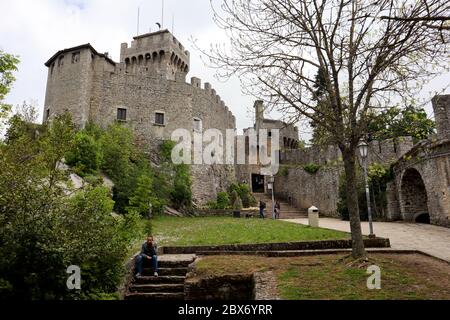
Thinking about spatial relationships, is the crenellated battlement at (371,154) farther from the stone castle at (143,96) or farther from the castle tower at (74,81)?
the castle tower at (74,81)

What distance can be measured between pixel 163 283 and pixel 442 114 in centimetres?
1390

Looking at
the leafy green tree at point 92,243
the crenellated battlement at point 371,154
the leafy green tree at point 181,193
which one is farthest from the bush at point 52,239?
the leafy green tree at point 181,193

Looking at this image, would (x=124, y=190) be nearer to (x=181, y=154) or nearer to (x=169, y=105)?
(x=181, y=154)

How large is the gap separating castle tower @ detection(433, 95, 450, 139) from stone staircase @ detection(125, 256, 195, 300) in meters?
12.6

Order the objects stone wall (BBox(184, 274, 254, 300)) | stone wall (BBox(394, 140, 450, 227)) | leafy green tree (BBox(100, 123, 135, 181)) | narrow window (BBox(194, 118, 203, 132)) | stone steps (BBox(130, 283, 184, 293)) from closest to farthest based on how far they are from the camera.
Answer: stone wall (BBox(184, 274, 254, 300))
stone steps (BBox(130, 283, 184, 293))
stone wall (BBox(394, 140, 450, 227))
leafy green tree (BBox(100, 123, 135, 181))
narrow window (BBox(194, 118, 203, 132))

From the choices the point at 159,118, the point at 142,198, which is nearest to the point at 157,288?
the point at 142,198

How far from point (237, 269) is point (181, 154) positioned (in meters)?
19.1

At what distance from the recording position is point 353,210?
7.44 metres

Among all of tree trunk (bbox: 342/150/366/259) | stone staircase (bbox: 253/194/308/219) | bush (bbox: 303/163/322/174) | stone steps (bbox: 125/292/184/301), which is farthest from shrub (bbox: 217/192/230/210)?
tree trunk (bbox: 342/150/366/259)

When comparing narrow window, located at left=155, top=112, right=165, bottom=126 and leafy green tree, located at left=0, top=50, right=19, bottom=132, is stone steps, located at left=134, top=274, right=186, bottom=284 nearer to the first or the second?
leafy green tree, located at left=0, top=50, right=19, bottom=132

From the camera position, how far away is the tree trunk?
7.26m

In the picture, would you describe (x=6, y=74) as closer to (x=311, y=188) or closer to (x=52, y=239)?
(x=52, y=239)

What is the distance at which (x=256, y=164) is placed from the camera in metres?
37.1

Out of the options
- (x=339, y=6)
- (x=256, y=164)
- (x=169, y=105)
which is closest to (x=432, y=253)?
(x=339, y=6)
